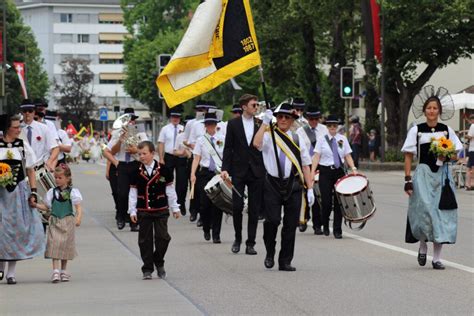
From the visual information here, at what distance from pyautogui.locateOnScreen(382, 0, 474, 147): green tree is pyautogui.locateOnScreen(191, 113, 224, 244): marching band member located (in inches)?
1007

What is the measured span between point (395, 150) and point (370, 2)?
17.8 ft

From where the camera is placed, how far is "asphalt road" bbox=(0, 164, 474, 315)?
35.4 ft

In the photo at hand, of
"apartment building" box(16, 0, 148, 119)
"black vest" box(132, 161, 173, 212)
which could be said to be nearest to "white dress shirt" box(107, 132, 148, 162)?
"black vest" box(132, 161, 173, 212)

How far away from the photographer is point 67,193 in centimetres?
1326

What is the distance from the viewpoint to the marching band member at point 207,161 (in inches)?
701

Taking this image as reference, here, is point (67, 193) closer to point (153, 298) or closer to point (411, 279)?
point (153, 298)

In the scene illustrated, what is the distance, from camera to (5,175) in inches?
505

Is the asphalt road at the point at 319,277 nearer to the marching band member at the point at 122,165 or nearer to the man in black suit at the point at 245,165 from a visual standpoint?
the man in black suit at the point at 245,165

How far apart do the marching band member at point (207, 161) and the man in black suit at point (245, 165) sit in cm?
185

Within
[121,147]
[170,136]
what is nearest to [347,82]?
[170,136]

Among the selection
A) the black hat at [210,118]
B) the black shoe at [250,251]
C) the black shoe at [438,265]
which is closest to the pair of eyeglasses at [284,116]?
the black shoe at [438,265]

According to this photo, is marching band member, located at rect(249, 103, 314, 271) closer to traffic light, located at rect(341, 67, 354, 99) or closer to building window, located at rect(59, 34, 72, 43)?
traffic light, located at rect(341, 67, 354, 99)

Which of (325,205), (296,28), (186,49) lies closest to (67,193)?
(186,49)

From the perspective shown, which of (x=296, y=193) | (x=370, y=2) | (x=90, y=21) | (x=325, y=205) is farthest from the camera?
(x=90, y=21)
